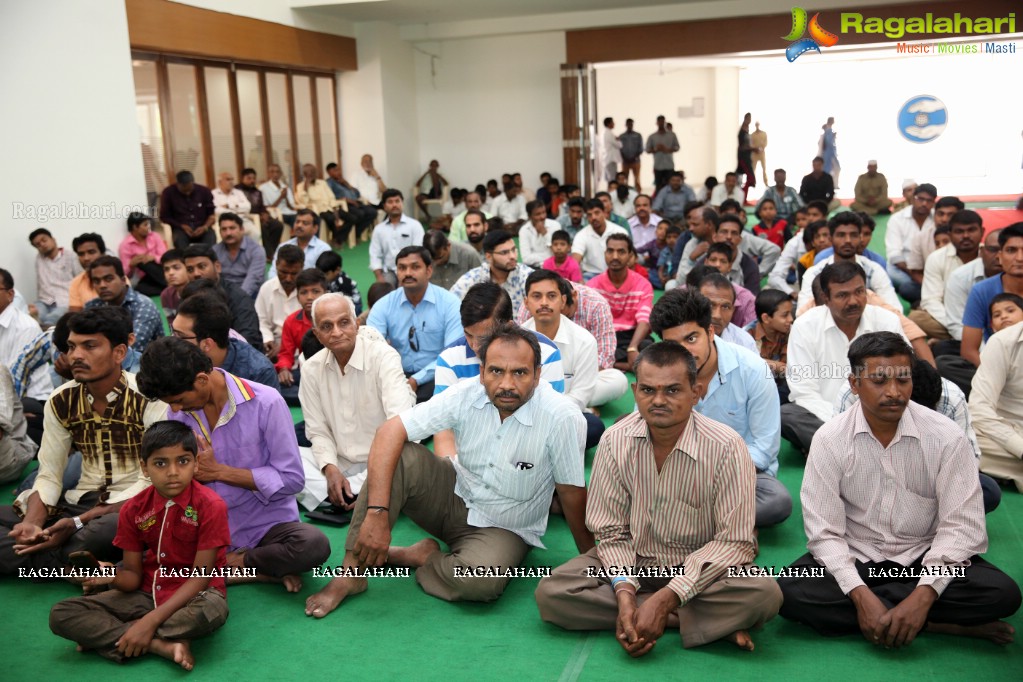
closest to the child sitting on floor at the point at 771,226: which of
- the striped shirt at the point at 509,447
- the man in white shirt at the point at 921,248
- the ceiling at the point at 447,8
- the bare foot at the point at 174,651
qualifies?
the man in white shirt at the point at 921,248

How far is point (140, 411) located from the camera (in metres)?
3.23

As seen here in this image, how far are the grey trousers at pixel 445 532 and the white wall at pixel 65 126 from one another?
6.56 m

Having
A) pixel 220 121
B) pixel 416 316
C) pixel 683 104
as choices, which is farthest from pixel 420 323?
pixel 683 104

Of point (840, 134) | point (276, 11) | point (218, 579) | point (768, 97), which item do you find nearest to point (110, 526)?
point (218, 579)

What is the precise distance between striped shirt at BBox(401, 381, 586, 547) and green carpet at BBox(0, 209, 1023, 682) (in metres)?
0.29

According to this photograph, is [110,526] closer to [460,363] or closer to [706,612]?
[460,363]

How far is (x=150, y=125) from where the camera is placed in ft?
35.5

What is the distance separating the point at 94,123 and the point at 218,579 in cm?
758

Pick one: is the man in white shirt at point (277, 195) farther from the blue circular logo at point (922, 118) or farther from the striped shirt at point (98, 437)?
the blue circular logo at point (922, 118)

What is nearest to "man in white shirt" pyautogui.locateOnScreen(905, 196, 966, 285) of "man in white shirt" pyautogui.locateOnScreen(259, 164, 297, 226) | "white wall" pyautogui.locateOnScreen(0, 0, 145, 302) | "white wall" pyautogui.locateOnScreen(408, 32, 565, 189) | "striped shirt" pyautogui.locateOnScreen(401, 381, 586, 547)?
"striped shirt" pyautogui.locateOnScreen(401, 381, 586, 547)

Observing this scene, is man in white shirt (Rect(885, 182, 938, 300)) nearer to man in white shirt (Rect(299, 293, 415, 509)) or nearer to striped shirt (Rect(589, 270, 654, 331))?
striped shirt (Rect(589, 270, 654, 331))

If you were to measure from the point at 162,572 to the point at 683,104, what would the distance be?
1906cm

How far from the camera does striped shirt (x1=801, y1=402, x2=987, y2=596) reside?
256 centimetres

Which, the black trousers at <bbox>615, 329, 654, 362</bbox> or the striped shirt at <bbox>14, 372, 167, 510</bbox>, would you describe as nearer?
the striped shirt at <bbox>14, 372, 167, 510</bbox>
